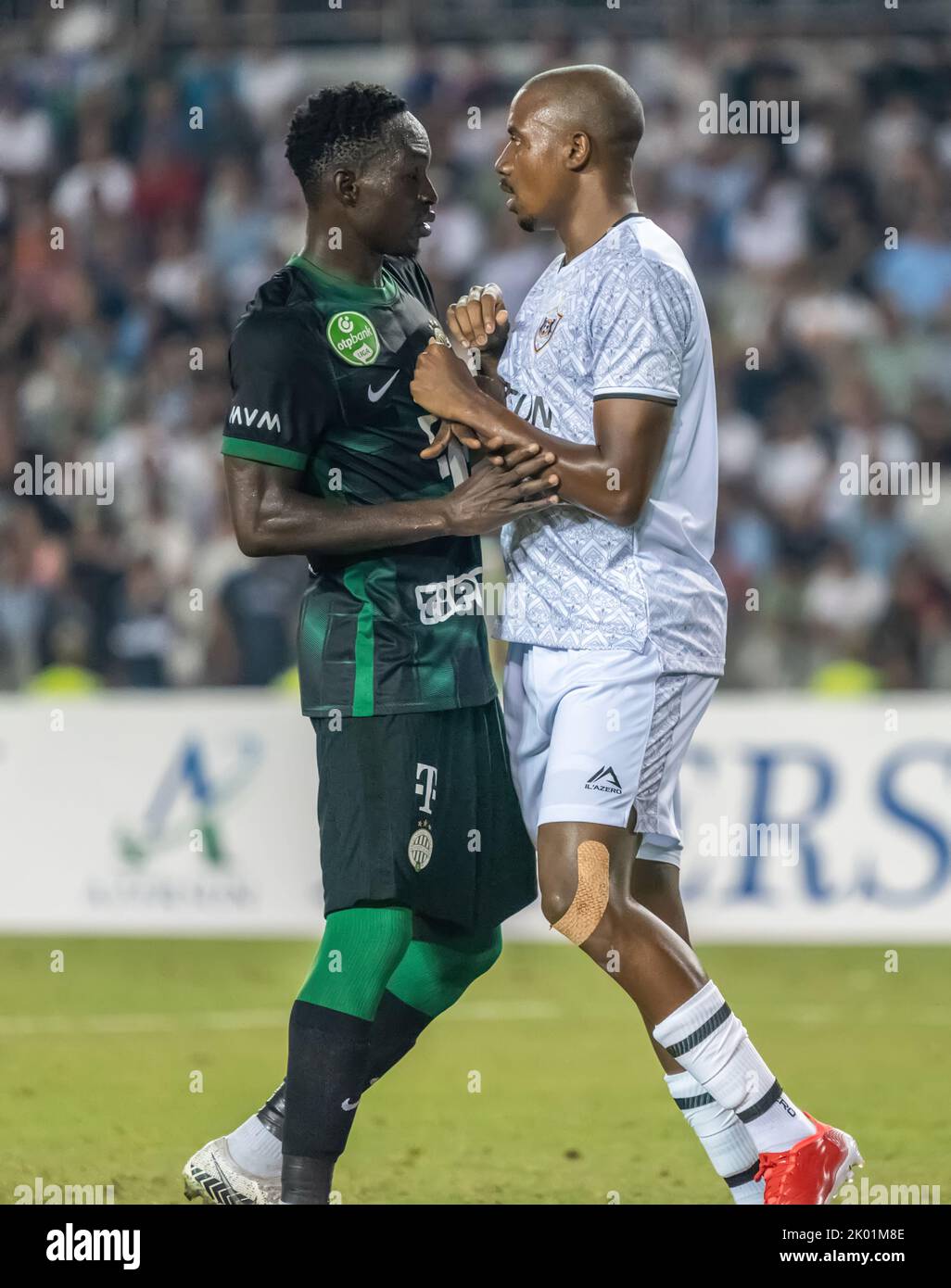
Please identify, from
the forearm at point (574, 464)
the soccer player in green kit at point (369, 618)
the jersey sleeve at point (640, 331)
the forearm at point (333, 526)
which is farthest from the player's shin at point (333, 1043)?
the jersey sleeve at point (640, 331)

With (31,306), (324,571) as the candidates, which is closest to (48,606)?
(31,306)

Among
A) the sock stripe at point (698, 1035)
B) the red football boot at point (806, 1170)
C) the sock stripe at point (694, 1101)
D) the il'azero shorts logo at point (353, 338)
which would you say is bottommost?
the red football boot at point (806, 1170)

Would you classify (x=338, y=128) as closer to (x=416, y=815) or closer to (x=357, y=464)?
(x=357, y=464)

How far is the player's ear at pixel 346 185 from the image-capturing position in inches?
155

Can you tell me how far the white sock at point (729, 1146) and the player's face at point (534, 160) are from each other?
188 centimetres

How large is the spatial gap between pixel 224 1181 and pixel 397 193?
224cm

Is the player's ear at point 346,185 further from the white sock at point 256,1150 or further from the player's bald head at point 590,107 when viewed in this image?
the white sock at point 256,1150

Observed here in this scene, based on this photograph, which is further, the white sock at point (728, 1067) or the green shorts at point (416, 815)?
the green shorts at point (416, 815)

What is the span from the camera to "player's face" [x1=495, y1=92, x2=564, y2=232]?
391 centimetres

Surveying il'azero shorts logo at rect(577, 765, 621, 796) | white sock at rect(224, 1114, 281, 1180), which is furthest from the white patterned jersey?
white sock at rect(224, 1114, 281, 1180)

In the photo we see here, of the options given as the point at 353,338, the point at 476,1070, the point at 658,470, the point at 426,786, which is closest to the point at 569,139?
the point at 353,338

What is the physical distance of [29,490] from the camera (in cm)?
1125

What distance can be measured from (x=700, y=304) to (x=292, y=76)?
9.63 metres

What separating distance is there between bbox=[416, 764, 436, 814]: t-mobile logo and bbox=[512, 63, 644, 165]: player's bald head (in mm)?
1356
